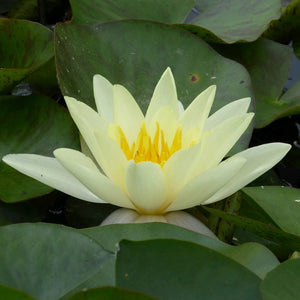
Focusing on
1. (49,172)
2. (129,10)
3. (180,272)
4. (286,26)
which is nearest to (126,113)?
(49,172)

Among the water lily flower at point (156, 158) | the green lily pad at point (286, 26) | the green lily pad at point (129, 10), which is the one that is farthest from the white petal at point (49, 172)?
the green lily pad at point (286, 26)

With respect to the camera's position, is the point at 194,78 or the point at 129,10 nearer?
the point at 194,78

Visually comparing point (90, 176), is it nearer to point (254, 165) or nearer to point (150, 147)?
point (150, 147)

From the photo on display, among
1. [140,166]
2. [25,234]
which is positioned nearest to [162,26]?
[140,166]

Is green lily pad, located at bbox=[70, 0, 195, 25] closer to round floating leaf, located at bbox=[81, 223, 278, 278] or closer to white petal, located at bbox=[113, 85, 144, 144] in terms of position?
white petal, located at bbox=[113, 85, 144, 144]

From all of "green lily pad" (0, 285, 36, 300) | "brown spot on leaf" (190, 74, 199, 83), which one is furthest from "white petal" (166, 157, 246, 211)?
"brown spot on leaf" (190, 74, 199, 83)

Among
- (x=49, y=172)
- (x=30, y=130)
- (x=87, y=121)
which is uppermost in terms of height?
(x=87, y=121)
